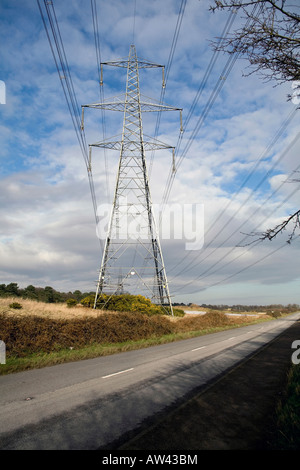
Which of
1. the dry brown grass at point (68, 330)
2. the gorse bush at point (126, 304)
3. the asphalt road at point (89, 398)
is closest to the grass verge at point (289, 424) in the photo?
the asphalt road at point (89, 398)

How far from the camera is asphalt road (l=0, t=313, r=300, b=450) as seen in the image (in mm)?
4312

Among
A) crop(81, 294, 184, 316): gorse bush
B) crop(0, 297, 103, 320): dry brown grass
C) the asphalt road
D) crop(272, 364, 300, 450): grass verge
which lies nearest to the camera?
crop(272, 364, 300, 450): grass verge

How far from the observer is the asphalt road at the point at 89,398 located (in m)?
4.31

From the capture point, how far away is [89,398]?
6250mm

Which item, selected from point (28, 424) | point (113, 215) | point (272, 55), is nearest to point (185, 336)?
point (113, 215)

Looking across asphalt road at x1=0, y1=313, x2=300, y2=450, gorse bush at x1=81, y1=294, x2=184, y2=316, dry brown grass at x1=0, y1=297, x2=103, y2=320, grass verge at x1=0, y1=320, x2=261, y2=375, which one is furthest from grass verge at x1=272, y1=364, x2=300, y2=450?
gorse bush at x1=81, y1=294, x2=184, y2=316

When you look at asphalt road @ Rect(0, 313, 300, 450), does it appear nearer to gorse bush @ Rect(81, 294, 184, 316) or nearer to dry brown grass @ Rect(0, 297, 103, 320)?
dry brown grass @ Rect(0, 297, 103, 320)

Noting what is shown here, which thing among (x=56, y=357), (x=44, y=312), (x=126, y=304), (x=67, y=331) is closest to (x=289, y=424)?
(x=56, y=357)

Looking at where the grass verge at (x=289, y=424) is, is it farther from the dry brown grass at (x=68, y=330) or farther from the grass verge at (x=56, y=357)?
the dry brown grass at (x=68, y=330)

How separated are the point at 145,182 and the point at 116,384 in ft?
57.8

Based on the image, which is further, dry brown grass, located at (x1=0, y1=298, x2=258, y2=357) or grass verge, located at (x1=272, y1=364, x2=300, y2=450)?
dry brown grass, located at (x1=0, y1=298, x2=258, y2=357)

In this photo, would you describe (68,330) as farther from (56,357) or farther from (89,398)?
(89,398)
